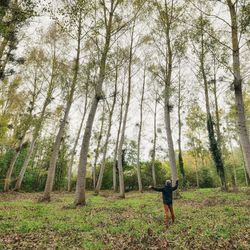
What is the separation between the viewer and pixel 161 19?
721 inches

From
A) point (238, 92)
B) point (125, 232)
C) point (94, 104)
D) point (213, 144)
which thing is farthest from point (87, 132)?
point (213, 144)

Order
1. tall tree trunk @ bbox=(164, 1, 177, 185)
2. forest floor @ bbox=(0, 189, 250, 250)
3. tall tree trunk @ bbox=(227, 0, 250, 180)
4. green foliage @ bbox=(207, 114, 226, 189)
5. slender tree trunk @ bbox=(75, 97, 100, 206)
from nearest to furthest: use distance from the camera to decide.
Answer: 1. forest floor @ bbox=(0, 189, 250, 250)
2. tall tree trunk @ bbox=(227, 0, 250, 180)
3. slender tree trunk @ bbox=(75, 97, 100, 206)
4. tall tree trunk @ bbox=(164, 1, 177, 185)
5. green foliage @ bbox=(207, 114, 226, 189)

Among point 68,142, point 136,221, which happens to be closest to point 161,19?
point 136,221

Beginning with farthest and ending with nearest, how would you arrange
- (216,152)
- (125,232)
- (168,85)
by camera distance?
(216,152), (168,85), (125,232)

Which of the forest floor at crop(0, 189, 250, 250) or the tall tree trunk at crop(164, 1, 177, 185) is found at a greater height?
the tall tree trunk at crop(164, 1, 177, 185)

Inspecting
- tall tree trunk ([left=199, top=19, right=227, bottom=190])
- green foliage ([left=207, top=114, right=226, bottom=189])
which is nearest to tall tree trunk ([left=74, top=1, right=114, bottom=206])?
tall tree trunk ([left=199, top=19, right=227, bottom=190])

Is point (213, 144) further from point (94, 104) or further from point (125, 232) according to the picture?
point (125, 232)

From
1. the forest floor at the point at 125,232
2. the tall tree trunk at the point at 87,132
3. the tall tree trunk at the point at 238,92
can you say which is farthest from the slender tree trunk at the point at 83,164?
the tall tree trunk at the point at 238,92

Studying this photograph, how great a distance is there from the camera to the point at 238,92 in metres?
9.73

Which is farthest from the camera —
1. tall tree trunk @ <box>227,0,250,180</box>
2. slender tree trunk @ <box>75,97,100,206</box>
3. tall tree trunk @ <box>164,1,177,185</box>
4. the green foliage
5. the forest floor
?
the green foliage

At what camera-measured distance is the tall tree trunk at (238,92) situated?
30.1 feet

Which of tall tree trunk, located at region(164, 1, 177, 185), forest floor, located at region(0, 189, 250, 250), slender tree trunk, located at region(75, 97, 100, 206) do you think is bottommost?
forest floor, located at region(0, 189, 250, 250)

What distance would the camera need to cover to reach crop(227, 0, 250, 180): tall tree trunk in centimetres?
919

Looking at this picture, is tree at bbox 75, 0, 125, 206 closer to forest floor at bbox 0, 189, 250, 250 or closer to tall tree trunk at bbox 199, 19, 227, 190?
forest floor at bbox 0, 189, 250, 250
